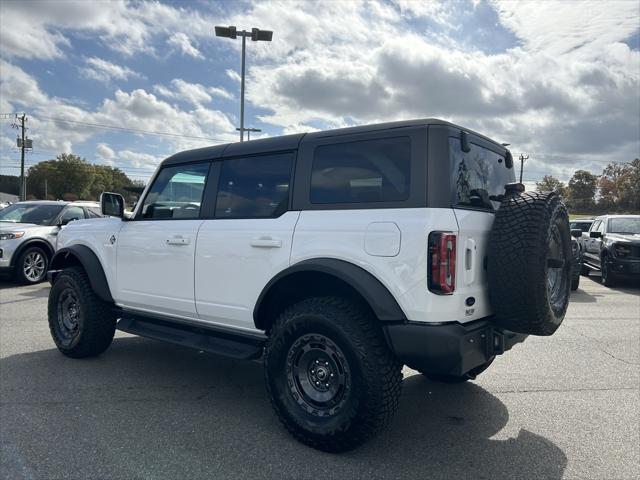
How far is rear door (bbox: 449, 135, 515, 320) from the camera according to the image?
2.85 metres

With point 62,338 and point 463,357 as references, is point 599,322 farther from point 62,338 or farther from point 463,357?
point 62,338

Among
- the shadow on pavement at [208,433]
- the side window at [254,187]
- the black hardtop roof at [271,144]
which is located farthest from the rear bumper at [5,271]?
the side window at [254,187]

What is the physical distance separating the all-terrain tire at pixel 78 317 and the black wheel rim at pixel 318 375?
246 centimetres

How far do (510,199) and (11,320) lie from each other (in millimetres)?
6549

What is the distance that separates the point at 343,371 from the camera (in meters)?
3.00

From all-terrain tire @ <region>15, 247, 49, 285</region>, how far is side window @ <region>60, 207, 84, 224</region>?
917mm

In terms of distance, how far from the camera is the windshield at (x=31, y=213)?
10172 millimetres

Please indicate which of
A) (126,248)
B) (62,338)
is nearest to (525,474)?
(126,248)

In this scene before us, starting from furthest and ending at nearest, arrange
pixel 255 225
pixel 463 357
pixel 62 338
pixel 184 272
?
1. pixel 62 338
2. pixel 184 272
3. pixel 255 225
4. pixel 463 357

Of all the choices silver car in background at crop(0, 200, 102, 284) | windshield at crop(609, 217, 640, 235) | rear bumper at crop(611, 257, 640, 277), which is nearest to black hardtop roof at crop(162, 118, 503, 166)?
silver car in background at crop(0, 200, 102, 284)

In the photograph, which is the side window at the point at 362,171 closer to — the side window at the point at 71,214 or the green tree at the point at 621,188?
the side window at the point at 71,214

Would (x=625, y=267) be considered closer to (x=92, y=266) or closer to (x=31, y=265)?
(x=92, y=266)

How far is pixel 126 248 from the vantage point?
4488 mm

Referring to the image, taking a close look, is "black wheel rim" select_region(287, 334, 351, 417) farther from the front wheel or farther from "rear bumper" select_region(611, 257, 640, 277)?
the front wheel
